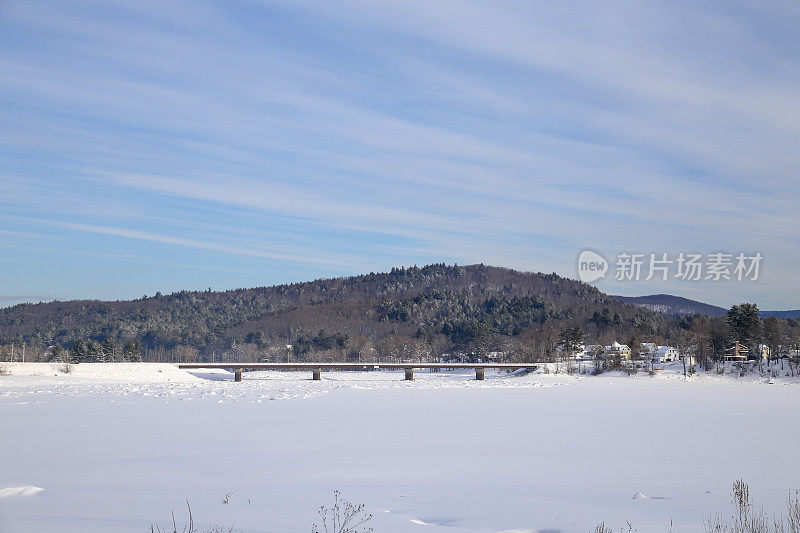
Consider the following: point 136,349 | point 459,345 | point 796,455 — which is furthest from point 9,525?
point 459,345

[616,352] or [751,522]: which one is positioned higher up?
[751,522]

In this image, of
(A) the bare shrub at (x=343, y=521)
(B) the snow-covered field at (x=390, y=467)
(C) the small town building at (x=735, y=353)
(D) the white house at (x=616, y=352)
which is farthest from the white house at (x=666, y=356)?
(A) the bare shrub at (x=343, y=521)

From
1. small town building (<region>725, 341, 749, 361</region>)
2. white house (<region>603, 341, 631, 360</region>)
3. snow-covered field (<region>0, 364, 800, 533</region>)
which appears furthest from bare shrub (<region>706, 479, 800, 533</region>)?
white house (<region>603, 341, 631, 360</region>)

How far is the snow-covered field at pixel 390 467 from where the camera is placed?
558 inches

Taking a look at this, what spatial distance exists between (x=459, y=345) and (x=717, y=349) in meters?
86.2

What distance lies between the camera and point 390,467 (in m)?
20.5

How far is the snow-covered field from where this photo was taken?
14180mm

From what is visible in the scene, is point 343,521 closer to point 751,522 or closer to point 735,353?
point 751,522

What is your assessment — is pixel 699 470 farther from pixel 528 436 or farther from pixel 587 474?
pixel 528 436

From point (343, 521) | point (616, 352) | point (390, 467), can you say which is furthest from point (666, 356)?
point (343, 521)

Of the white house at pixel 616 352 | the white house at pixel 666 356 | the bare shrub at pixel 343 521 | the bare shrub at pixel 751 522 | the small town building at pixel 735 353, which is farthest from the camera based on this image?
the white house at pixel 666 356

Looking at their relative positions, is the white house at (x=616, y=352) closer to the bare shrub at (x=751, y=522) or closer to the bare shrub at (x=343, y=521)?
the bare shrub at (x=751, y=522)

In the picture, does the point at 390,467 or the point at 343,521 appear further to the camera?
the point at 390,467

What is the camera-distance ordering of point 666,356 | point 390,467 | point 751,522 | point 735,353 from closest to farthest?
point 751,522, point 390,467, point 735,353, point 666,356
